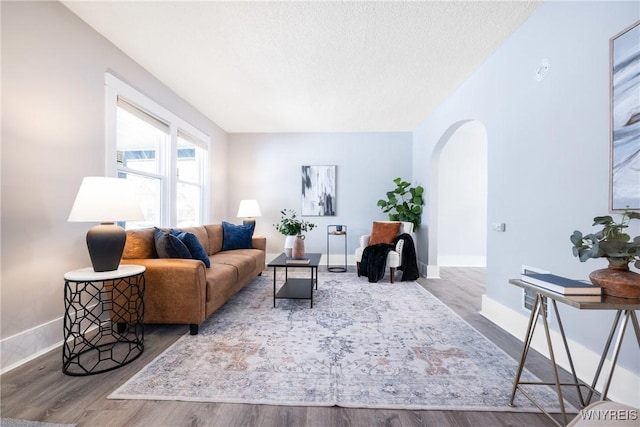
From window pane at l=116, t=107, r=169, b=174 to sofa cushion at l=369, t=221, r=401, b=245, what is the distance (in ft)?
11.2

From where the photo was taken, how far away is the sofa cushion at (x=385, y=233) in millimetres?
4535

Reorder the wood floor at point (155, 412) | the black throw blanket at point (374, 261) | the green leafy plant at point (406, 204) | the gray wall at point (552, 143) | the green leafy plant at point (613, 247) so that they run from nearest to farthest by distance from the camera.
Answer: the green leafy plant at point (613, 247) → the wood floor at point (155, 412) → the gray wall at point (552, 143) → the black throw blanket at point (374, 261) → the green leafy plant at point (406, 204)

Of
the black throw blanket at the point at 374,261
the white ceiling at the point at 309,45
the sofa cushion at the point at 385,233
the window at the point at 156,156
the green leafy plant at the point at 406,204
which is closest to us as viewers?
the white ceiling at the point at 309,45

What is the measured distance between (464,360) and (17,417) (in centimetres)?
262

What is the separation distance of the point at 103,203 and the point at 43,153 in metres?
0.72

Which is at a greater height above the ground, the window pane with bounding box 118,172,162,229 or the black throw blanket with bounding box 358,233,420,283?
the window pane with bounding box 118,172,162,229

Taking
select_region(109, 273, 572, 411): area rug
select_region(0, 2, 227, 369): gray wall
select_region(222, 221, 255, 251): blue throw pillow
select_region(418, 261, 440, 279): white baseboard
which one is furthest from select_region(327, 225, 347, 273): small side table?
select_region(0, 2, 227, 369): gray wall

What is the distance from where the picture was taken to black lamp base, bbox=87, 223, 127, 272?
6.16 feet

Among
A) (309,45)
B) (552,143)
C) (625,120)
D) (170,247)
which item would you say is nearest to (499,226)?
(552,143)

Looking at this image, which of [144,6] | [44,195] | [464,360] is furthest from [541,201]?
[44,195]

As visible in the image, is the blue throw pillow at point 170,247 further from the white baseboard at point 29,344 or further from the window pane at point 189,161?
the window pane at point 189,161

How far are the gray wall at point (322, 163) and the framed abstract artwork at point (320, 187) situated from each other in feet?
0.36

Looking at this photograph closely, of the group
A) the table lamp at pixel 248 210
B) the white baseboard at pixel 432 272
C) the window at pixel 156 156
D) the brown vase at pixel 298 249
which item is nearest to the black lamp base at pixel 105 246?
the window at pixel 156 156

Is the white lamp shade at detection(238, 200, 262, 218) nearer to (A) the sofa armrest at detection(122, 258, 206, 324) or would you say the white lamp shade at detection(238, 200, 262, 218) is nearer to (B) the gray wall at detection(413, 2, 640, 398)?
(A) the sofa armrest at detection(122, 258, 206, 324)
